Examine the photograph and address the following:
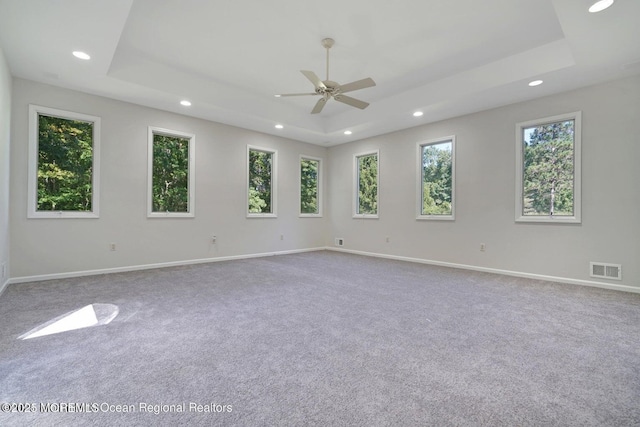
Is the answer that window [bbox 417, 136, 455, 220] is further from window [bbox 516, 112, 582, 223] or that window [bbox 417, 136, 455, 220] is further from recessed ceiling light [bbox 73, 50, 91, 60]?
recessed ceiling light [bbox 73, 50, 91, 60]

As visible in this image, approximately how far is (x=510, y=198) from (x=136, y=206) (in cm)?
634

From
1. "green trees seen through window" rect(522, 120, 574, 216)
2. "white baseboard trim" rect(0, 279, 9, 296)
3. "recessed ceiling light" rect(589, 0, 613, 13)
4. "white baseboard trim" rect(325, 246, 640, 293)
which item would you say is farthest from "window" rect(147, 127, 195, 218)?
"green trees seen through window" rect(522, 120, 574, 216)

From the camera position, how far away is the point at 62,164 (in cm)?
→ 436

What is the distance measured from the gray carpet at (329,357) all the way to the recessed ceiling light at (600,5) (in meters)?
2.84

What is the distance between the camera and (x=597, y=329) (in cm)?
252

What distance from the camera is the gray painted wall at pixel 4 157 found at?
3.36m

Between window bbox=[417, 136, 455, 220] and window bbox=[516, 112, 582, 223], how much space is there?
3.70 ft

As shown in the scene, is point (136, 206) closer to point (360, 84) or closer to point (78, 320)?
point (78, 320)

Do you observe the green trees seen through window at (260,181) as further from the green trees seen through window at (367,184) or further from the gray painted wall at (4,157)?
the gray painted wall at (4,157)

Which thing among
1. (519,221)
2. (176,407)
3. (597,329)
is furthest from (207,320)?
(519,221)

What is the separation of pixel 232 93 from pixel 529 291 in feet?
18.2

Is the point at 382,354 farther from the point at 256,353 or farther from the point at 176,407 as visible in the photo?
the point at 176,407

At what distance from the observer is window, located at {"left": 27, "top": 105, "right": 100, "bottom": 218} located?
4.11 metres

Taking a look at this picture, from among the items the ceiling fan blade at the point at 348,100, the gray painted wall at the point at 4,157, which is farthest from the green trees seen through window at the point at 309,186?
the gray painted wall at the point at 4,157
